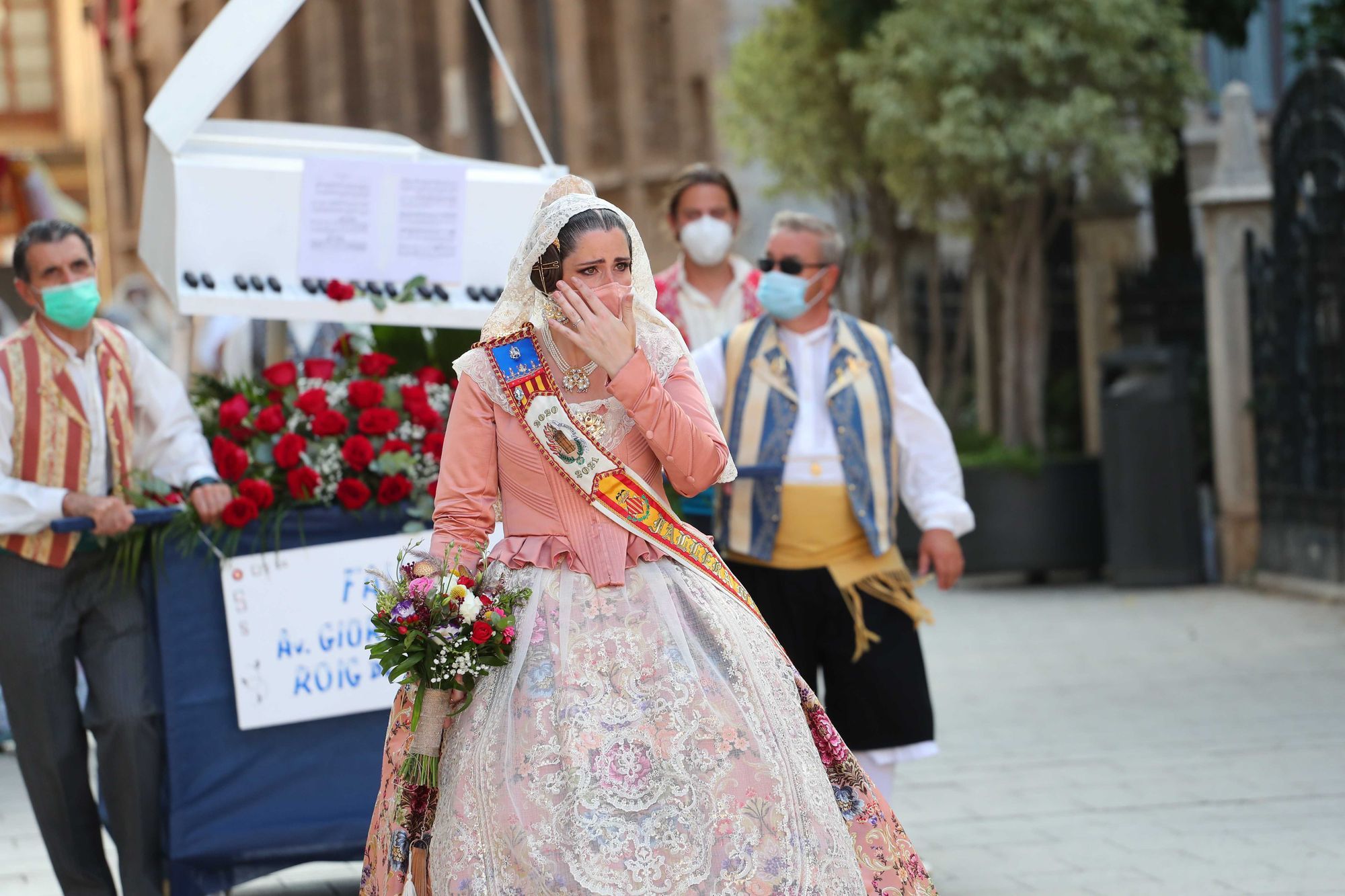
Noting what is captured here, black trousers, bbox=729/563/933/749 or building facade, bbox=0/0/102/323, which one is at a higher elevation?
building facade, bbox=0/0/102/323

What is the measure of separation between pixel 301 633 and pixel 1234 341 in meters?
9.05

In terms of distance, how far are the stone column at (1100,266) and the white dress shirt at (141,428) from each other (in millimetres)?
10652

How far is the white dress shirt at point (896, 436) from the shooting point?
18.9 ft

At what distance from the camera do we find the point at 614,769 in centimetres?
372

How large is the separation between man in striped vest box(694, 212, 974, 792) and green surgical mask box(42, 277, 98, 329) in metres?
1.89

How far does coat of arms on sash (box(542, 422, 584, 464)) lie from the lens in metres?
3.99

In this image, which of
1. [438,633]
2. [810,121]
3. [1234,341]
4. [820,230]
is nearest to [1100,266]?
[1234,341]

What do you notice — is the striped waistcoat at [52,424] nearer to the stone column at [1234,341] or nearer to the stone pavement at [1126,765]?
the stone pavement at [1126,765]

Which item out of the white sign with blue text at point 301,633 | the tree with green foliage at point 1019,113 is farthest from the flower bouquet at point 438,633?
the tree with green foliage at point 1019,113

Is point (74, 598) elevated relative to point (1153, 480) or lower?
elevated

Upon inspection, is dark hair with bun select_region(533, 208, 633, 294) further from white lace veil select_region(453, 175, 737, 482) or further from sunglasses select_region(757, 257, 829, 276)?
sunglasses select_region(757, 257, 829, 276)

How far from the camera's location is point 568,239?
3939 millimetres

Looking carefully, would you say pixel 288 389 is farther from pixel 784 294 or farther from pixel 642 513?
pixel 642 513

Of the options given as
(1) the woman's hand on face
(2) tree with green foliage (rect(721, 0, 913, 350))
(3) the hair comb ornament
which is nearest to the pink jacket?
(1) the woman's hand on face
